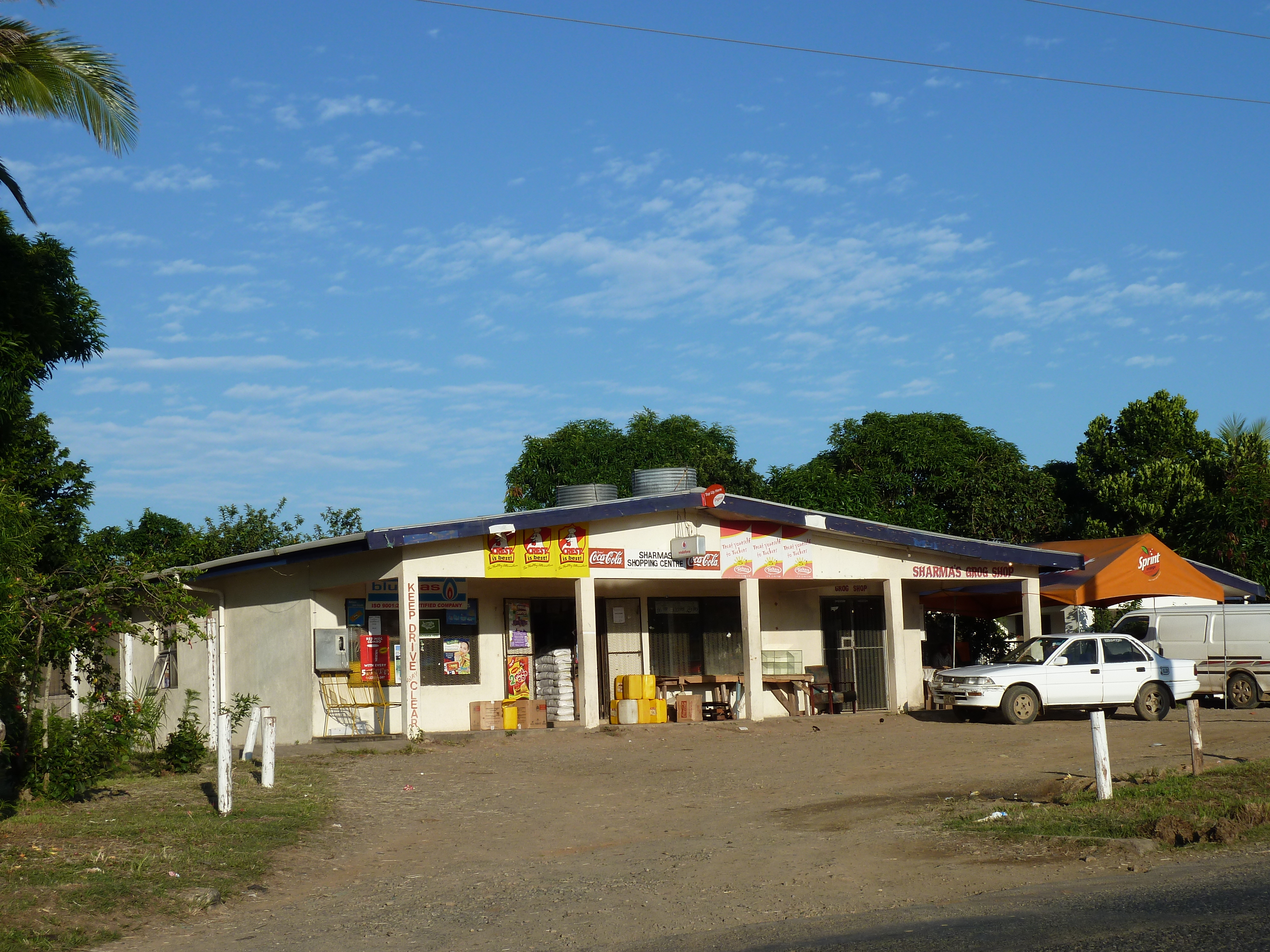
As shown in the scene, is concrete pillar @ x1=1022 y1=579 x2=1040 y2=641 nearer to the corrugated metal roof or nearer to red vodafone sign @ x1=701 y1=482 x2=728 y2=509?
the corrugated metal roof

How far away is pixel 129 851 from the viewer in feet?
34.6

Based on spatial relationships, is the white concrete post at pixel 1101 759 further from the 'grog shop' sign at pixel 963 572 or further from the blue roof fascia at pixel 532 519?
the 'grog shop' sign at pixel 963 572

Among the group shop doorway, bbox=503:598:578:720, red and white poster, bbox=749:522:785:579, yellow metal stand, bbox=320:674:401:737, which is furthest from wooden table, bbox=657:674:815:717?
yellow metal stand, bbox=320:674:401:737

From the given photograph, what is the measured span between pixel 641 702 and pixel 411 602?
5082 millimetres

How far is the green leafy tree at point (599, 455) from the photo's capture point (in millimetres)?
48906

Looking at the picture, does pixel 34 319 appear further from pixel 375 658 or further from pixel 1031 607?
pixel 1031 607

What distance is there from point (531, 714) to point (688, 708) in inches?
121

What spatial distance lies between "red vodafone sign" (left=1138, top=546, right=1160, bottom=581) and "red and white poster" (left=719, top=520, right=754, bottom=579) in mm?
8331

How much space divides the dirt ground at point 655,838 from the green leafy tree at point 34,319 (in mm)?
7433

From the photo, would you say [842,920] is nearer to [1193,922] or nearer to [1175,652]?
[1193,922]

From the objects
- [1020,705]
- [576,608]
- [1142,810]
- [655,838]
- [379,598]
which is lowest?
[655,838]

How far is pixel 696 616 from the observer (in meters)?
24.5

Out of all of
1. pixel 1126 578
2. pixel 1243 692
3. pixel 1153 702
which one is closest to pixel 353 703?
pixel 1153 702

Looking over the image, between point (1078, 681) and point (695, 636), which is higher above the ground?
point (695, 636)
